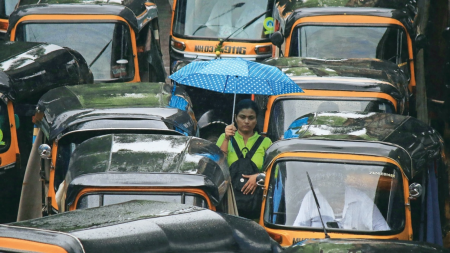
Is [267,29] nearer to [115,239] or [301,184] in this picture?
[301,184]

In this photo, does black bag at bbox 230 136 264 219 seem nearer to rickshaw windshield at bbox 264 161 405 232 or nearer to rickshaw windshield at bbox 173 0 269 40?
rickshaw windshield at bbox 264 161 405 232

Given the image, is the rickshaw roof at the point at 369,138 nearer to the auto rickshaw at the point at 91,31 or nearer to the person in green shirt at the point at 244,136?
the person in green shirt at the point at 244,136

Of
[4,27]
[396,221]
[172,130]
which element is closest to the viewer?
[396,221]

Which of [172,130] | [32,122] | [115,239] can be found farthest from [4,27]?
[115,239]

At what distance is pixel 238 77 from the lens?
354 inches

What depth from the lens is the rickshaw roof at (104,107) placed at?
8266 mm

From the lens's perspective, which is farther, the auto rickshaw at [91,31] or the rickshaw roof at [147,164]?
the auto rickshaw at [91,31]

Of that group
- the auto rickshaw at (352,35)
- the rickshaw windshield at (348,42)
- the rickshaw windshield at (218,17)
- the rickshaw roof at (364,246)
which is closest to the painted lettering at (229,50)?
the rickshaw windshield at (218,17)

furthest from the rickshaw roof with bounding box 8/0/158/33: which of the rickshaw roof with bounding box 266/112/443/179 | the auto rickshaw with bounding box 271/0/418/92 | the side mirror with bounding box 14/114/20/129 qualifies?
the rickshaw roof with bounding box 266/112/443/179

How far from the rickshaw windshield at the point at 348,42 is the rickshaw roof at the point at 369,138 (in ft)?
10.4

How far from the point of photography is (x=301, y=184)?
7035mm

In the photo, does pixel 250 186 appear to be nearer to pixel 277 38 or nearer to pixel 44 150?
pixel 44 150

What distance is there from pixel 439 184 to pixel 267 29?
585cm

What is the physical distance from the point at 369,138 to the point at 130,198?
229cm
